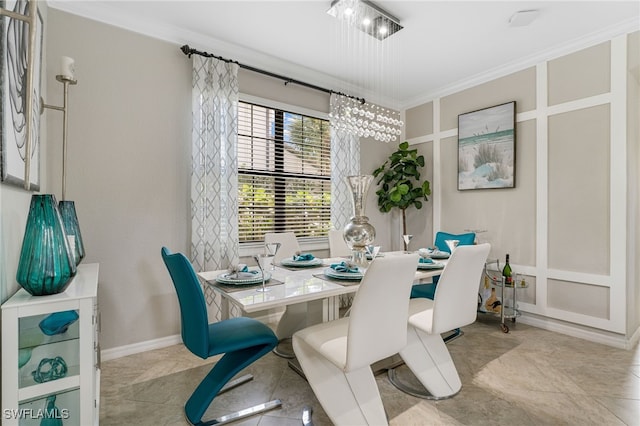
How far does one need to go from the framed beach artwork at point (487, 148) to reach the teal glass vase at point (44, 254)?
12.4ft

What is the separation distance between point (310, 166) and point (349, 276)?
2058mm

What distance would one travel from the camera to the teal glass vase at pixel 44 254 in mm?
1284

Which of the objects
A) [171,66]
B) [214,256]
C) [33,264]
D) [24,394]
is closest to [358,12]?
[171,66]

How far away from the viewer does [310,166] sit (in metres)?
3.71

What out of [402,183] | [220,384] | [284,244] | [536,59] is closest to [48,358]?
[220,384]

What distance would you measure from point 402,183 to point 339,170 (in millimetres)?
892

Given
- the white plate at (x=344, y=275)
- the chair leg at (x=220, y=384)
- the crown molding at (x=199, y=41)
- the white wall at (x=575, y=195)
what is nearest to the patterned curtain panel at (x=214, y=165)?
the crown molding at (x=199, y=41)

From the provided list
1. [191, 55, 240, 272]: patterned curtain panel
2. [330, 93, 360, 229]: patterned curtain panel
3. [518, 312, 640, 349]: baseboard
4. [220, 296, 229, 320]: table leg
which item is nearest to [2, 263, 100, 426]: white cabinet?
[191, 55, 240, 272]: patterned curtain panel

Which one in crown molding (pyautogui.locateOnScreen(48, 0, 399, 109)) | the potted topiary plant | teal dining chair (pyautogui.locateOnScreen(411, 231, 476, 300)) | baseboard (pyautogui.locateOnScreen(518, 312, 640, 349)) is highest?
crown molding (pyautogui.locateOnScreen(48, 0, 399, 109))

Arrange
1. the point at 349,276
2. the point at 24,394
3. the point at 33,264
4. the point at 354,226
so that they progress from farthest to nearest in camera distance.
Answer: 1. the point at 354,226
2. the point at 349,276
3. the point at 33,264
4. the point at 24,394

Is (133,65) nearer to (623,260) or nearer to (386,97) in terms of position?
(386,97)

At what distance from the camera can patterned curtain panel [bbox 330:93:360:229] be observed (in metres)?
3.76

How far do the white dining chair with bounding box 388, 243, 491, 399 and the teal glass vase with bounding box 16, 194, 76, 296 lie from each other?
6.09 feet

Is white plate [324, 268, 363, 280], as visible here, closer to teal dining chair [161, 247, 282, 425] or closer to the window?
teal dining chair [161, 247, 282, 425]
